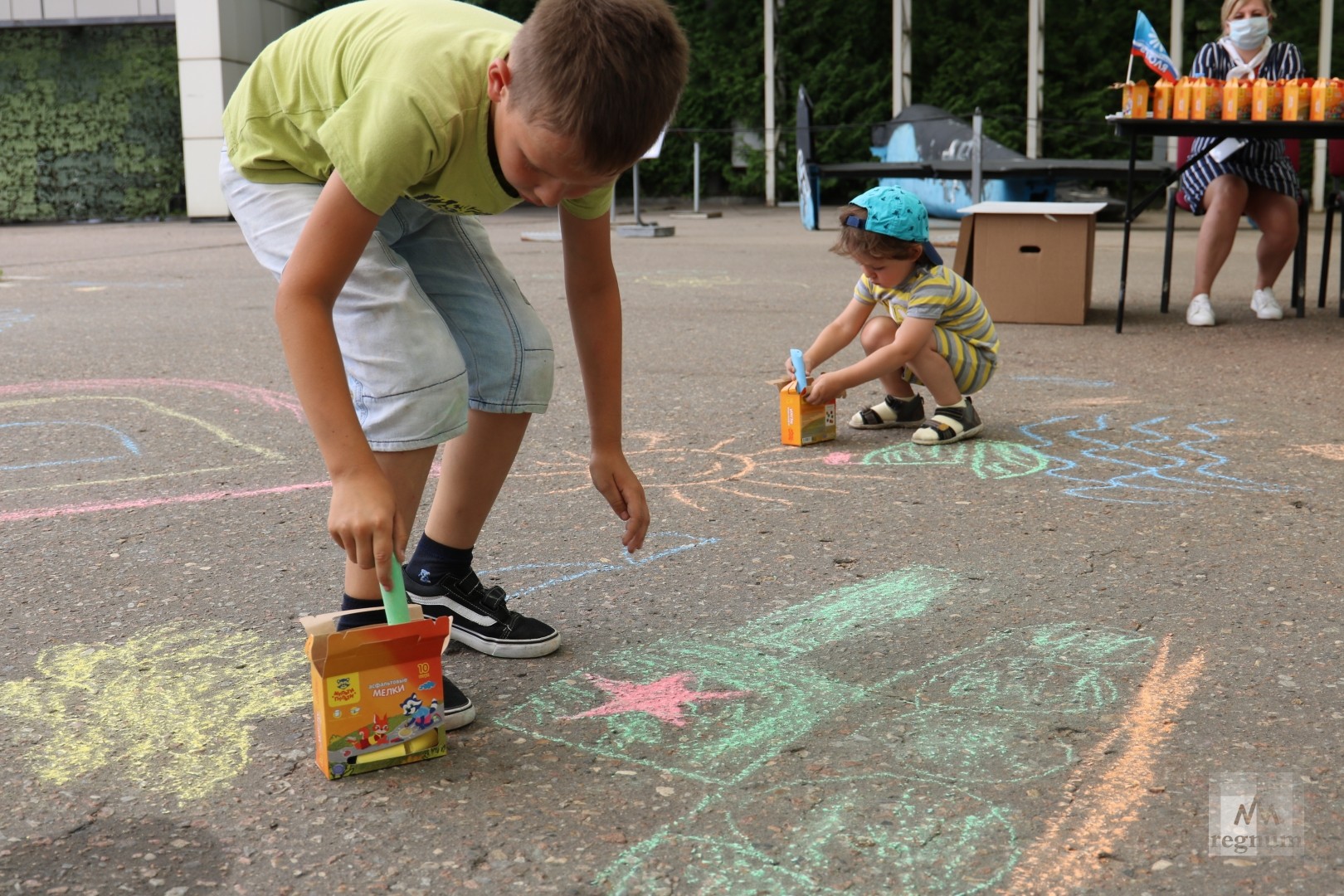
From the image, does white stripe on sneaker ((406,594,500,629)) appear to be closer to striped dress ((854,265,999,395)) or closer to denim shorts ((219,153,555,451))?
denim shorts ((219,153,555,451))

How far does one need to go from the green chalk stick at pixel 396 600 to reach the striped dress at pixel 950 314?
88.4 inches

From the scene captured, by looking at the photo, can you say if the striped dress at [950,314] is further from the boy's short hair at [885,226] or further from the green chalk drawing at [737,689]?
the green chalk drawing at [737,689]

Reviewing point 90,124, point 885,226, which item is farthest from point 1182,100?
point 90,124

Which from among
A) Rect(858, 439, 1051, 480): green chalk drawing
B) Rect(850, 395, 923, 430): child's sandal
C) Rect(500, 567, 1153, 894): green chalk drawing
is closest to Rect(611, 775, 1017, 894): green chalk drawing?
Rect(500, 567, 1153, 894): green chalk drawing

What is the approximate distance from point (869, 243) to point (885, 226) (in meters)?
0.06

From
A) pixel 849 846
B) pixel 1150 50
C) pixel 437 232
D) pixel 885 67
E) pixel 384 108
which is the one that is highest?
pixel 885 67

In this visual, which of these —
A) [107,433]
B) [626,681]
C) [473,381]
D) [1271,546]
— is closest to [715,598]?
[626,681]

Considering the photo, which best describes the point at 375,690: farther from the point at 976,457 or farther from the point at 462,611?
the point at 976,457

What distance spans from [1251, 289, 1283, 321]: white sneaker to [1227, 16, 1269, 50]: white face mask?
111 centimetres

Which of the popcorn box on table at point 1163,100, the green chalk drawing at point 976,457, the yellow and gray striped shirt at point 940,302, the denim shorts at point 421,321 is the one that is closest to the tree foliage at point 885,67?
the popcorn box on table at point 1163,100

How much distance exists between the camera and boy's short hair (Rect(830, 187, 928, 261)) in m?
3.50

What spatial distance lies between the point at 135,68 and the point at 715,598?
1611 cm

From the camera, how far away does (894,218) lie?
11.4 feet

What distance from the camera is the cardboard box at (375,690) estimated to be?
1645 millimetres
